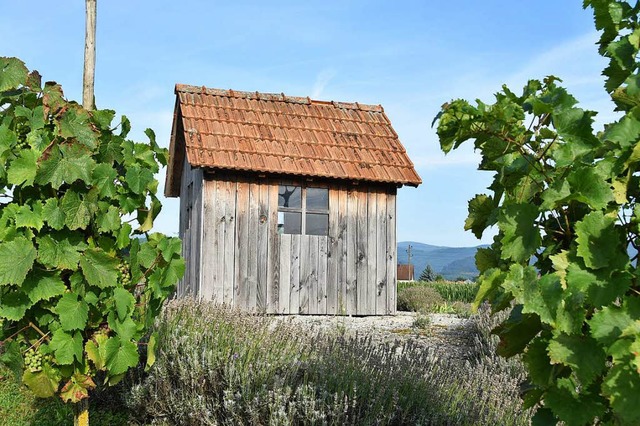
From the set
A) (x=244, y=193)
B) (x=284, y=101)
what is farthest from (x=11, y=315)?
(x=284, y=101)

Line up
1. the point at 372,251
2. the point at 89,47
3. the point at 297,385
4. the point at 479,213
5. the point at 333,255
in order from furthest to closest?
the point at 372,251
the point at 333,255
the point at 89,47
the point at 297,385
the point at 479,213

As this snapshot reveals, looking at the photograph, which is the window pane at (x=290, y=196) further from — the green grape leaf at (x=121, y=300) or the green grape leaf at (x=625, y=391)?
the green grape leaf at (x=625, y=391)

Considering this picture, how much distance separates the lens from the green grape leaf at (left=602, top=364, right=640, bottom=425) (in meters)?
1.70

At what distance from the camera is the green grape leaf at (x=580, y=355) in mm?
1867

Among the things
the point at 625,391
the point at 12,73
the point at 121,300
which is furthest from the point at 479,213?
the point at 12,73

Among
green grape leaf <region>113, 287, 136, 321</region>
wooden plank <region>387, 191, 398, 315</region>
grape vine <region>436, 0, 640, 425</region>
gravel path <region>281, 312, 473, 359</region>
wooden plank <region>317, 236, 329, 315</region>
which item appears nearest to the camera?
grape vine <region>436, 0, 640, 425</region>

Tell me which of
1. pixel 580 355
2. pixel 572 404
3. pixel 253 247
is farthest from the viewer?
pixel 253 247

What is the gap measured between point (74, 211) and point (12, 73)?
1076 millimetres

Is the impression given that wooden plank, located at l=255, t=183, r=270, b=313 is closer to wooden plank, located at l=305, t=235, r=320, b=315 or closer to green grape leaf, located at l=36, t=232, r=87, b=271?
wooden plank, located at l=305, t=235, r=320, b=315

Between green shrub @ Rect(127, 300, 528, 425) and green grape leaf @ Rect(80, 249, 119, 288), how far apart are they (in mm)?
1173

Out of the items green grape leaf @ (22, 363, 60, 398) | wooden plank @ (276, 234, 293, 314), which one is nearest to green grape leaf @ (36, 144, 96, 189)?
green grape leaf @ (22, 363, 60, 398)

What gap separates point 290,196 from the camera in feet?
38.0

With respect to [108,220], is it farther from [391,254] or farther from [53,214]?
[391,254]

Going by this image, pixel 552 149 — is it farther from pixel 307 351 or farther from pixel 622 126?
pixel 307 351
